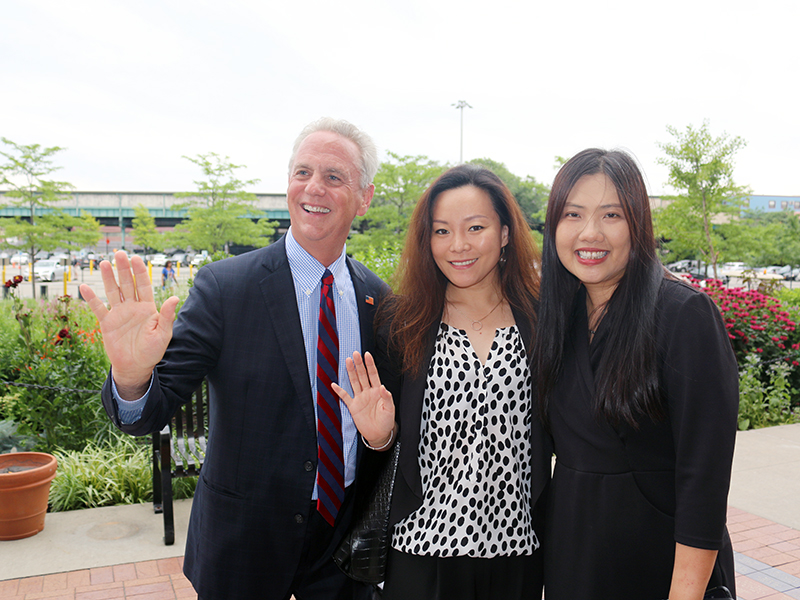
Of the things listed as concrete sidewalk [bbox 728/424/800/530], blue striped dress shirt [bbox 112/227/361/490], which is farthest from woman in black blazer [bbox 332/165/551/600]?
concrete sidewalk [bbox 728/424/800/530]

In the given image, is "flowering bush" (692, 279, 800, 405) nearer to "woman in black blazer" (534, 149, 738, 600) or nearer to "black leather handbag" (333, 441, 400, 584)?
"woman in black blazer" (534, 149, 738, 600)

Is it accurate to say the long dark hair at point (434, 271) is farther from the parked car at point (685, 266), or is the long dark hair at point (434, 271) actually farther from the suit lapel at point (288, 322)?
the parked car at point (685, 266)

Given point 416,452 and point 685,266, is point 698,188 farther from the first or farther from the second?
point 685,266

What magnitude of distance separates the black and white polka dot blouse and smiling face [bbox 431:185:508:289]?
1.00 ft

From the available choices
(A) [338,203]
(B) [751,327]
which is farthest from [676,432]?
(B) [751,327]

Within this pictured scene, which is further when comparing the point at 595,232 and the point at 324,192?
the point at 324,192

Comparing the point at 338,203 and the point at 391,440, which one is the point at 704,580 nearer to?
the point at 391,440

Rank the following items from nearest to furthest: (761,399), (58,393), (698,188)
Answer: (58,393)
(761,399)
(698,188)

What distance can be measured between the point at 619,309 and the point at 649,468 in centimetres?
49

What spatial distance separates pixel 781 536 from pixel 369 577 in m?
3.56

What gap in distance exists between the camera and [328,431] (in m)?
2.28

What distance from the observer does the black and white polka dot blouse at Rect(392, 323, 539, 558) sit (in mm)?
2129

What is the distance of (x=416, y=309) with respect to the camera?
8.09 feet

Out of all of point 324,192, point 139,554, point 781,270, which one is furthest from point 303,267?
point 781,270
